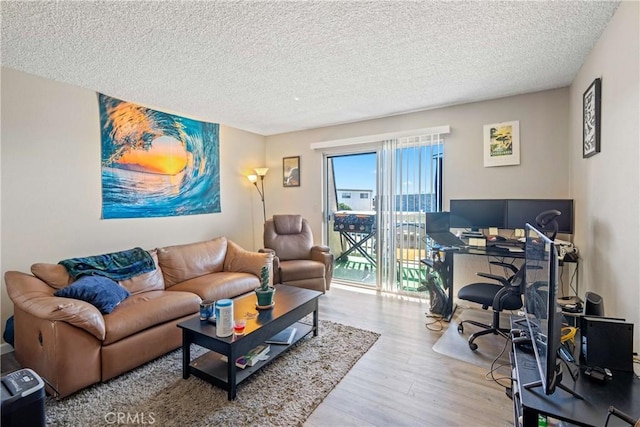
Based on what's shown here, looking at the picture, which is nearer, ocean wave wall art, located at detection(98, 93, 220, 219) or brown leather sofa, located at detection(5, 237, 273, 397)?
brown leather sofa, located at detection(5, 237, 273, 397)

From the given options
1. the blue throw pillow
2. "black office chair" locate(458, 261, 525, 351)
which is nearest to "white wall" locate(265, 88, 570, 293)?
"black office chair" locate(458, 261, 525, 351)

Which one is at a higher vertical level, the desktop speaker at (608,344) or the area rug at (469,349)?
the desktop speaker at (608,344)

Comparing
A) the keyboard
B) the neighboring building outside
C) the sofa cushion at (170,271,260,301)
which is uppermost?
the neighboring building outside

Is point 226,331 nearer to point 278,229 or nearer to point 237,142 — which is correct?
point 278,229

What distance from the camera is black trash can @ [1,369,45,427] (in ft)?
4.11

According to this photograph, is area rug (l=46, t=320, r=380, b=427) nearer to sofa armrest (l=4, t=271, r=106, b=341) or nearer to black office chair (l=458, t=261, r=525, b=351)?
sofa armrest (l=4, t=271, r=106, b=341)

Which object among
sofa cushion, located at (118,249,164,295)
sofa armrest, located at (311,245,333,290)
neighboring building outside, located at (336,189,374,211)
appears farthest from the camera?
neighboring building outside, located at (336,189,374,211)

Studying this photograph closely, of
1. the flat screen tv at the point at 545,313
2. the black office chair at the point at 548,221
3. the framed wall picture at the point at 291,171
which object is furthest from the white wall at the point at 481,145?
the flat screen tv at the point at 545,313

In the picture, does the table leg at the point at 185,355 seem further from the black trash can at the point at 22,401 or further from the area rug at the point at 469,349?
the area rug at the point at 469,349

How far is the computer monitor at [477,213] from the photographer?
3.06m

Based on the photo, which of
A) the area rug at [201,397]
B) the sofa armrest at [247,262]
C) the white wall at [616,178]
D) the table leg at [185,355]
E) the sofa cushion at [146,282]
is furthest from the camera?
the sofa armrest at [247,262]

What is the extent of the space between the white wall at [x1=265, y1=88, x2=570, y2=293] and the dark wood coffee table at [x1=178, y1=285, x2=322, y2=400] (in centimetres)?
235

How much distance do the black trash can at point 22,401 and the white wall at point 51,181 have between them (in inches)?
63.3

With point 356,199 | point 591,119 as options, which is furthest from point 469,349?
point 356,199
